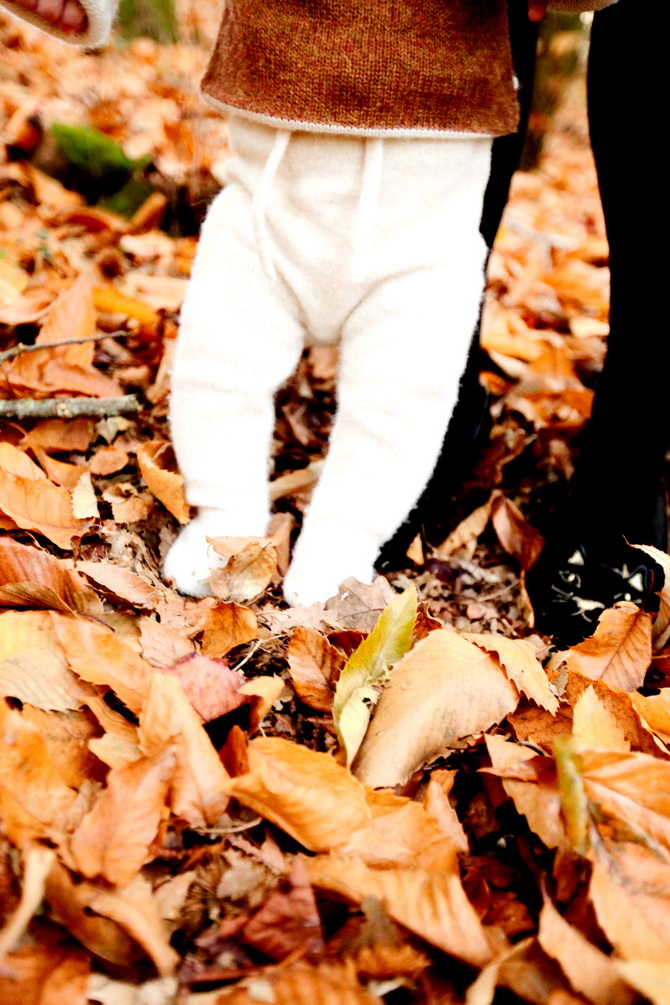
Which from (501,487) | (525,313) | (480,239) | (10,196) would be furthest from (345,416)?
(10,196)

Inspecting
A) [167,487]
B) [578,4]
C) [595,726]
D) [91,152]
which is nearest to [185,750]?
[595,726]

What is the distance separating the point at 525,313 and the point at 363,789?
1.54 meters

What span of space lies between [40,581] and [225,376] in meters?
0.36

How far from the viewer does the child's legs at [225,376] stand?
95 cm

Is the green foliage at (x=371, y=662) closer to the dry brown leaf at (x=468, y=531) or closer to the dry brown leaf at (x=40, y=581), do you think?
the dry brown leaf at (x=40, y=581)

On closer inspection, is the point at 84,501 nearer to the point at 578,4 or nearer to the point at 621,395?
the point at 621,395

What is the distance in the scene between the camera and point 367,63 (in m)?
0.83

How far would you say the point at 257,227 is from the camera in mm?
919

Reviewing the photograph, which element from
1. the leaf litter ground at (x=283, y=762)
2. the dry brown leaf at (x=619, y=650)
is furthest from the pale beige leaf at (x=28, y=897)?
the dry brown leaf at (x=619, y=650)

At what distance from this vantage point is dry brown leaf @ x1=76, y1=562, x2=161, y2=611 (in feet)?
2.63

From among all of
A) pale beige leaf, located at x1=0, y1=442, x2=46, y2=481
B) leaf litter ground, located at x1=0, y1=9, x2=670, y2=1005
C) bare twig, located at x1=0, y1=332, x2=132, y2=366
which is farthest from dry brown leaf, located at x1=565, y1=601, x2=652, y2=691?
bare twig, located at x1=0, y1=332, x2=132, y2=366

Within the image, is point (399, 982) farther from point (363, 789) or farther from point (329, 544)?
point (329, 544)

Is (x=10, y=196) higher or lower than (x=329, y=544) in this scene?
higher

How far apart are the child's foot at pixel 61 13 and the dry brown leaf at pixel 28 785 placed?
2.73 feet
